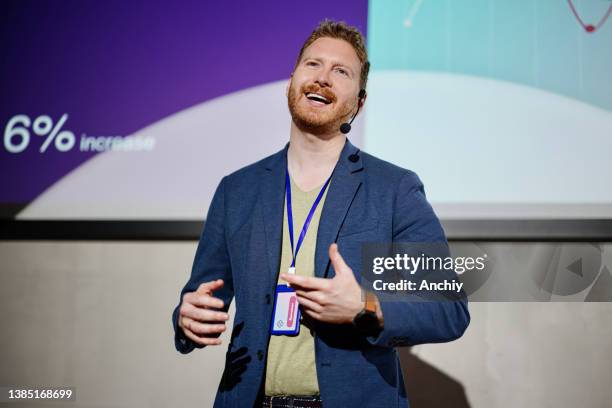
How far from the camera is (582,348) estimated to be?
2.43m

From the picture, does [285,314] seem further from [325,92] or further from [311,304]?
[325,92]

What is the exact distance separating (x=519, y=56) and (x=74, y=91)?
6.91ft

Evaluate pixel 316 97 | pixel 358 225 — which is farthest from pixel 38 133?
pixel 358 225

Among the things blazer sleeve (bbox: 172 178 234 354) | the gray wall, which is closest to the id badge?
blazer sleeve (bbox: 172 178 234 354)

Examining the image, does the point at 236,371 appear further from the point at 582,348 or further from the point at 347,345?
the point at 582,348

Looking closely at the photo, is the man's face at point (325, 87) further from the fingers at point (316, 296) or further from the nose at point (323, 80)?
the fingers at point (316, 296)

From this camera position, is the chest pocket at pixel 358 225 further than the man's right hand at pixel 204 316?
Yes

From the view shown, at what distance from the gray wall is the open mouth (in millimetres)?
1263

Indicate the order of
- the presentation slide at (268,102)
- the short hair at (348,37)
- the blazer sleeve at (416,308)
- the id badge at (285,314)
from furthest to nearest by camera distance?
the presentation slide at (268,102), the short hair at (348,37), the id badge at (285,314), the blazer sleeve at (416,308)

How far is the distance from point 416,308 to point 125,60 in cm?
205

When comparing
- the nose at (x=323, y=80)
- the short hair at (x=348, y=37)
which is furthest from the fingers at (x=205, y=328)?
the short hair at (x=348, y=37)

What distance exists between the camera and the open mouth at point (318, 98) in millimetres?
1630

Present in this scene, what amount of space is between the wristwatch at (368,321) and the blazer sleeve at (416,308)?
1 cm

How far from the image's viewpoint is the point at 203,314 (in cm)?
132
